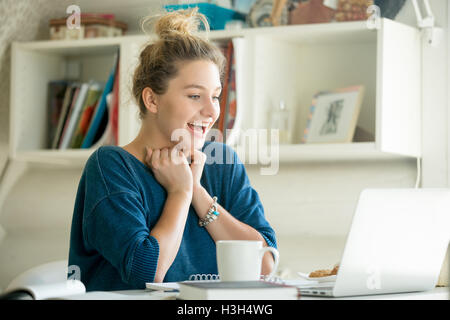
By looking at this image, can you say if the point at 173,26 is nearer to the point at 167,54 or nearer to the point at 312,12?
the point at 167,54

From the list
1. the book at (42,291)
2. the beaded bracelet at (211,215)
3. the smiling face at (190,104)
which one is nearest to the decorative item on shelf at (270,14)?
the smiling face at (190,104)

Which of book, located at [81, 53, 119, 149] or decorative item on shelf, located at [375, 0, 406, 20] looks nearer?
decorative item on shelf, located at [375, 0, 406, 20]

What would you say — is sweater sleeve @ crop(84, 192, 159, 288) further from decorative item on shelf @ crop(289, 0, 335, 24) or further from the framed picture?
decorative item on shelf @ crop(289, 0, 335, 24)

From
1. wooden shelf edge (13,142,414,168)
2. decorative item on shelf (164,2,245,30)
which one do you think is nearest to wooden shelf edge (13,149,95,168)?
wooden shelf edge (13,142,414,168)

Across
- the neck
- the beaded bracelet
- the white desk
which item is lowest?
the white desk

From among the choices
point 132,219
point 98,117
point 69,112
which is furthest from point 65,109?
point 132,219

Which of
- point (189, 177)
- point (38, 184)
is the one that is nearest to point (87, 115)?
point (38, 184)

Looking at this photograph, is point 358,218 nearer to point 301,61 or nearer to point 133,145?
point 133,145

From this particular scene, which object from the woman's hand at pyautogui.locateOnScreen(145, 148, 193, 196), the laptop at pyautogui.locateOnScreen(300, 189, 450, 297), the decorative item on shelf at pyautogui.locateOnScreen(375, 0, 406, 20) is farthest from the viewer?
the decorative item on shelf at pyautogui.locateOnScreen(375, 0, 406, 20)

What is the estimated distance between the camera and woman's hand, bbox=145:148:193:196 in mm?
1304

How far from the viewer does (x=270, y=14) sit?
2121 mm

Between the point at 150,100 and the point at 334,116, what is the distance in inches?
27.7

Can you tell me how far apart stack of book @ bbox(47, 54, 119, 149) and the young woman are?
2.27 ft

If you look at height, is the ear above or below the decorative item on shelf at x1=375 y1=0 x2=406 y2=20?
below
